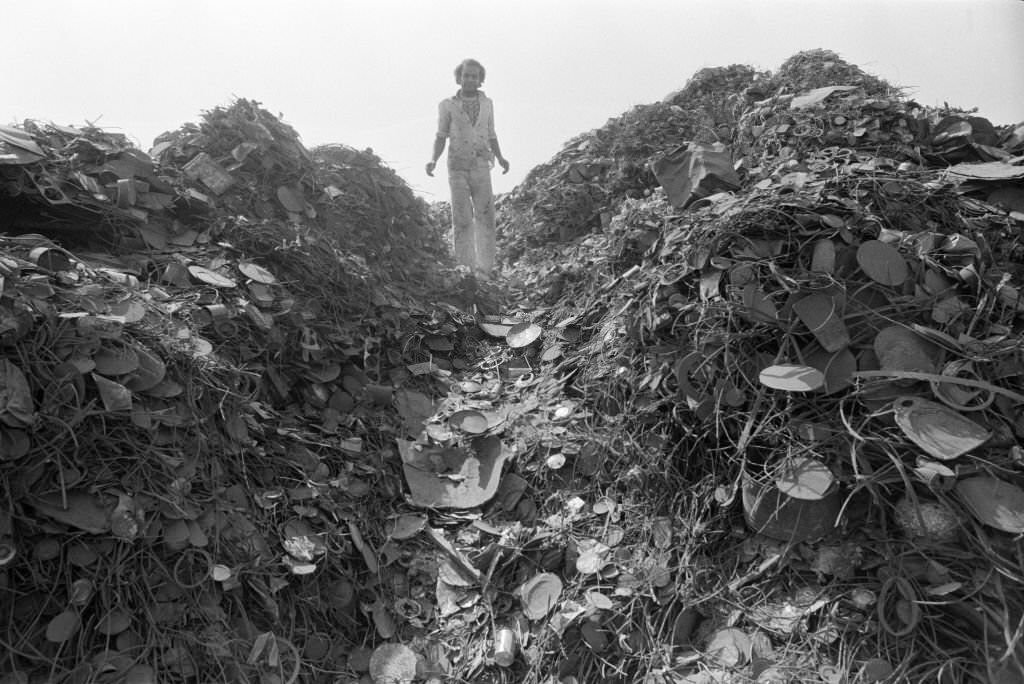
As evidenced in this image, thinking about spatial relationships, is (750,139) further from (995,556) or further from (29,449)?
(29,449)

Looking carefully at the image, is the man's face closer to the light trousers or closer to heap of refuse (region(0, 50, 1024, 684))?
the light trousers

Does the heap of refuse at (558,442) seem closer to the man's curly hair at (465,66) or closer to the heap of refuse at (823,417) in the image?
the heap of refuse at (823,417)

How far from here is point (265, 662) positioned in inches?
119

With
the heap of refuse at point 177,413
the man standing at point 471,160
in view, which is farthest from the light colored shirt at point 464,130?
the heap of refuse at point 177,413

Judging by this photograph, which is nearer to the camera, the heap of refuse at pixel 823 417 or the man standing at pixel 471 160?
the heap of refuse at pixel 823 417

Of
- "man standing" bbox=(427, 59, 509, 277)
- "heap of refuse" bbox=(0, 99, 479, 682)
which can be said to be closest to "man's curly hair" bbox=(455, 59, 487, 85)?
"man standing" bbox=(427, 59, 509, 277)

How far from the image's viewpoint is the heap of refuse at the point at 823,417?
112 inches

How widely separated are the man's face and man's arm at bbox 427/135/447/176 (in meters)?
0.55

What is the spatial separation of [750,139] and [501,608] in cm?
409

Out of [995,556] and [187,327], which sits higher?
[187,327]

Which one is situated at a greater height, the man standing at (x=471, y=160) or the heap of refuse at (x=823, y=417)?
the man standing at (x=471, y=160)

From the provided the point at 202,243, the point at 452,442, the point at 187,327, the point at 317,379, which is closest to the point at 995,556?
the point at 452,442

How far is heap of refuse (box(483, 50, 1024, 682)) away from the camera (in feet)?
9.35

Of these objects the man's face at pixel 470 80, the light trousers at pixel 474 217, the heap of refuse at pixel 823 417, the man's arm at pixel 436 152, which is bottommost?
the heap of refuse at pixel 823 417
